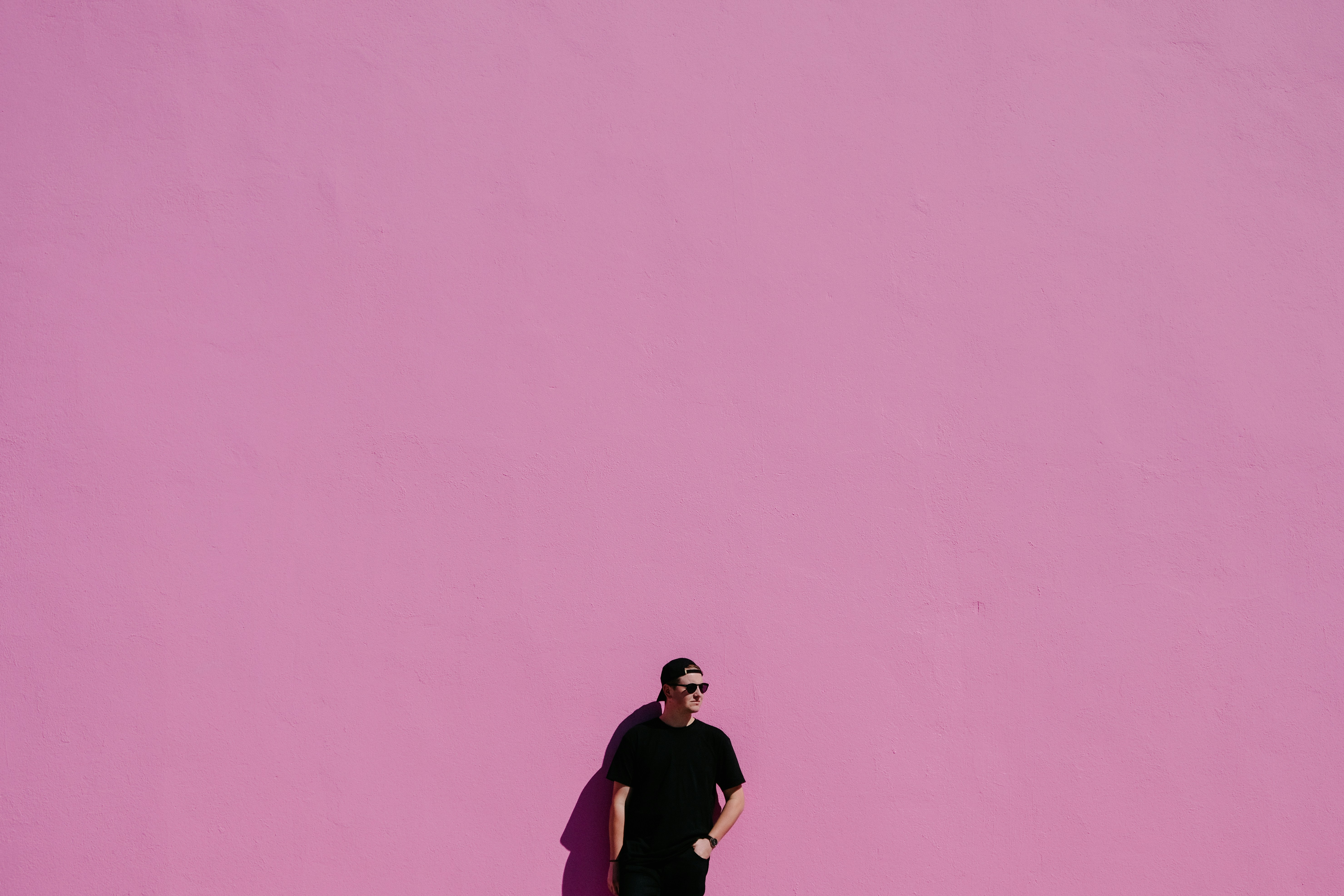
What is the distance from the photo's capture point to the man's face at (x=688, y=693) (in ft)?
11.9

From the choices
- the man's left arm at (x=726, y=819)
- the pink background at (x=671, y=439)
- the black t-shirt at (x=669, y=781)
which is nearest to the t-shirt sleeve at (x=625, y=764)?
the black t-shirt at (x=669, y=781)

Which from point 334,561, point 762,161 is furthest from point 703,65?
point 334,561

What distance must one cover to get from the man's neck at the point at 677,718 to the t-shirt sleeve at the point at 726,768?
0.16 meters

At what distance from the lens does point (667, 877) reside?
3598 millimetres

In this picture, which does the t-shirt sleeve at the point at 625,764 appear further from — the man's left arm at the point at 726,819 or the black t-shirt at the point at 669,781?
the man's left arm at the point at 726,819

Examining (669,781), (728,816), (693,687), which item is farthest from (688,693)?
(728,816)

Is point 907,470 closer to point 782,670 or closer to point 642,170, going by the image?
point 782,670

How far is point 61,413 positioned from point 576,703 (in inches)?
98.6

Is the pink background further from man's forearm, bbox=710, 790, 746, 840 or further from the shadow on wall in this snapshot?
man's forearm, bbox=710, 790, 746, 840

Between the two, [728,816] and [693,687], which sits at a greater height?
[693,687]

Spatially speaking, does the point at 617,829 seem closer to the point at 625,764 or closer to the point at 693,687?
the point at 625,764

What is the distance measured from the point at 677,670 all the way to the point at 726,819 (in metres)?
0.68

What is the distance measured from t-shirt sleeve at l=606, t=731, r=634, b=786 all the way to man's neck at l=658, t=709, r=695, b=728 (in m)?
0.15

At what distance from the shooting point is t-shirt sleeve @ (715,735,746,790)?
3.76 meters
